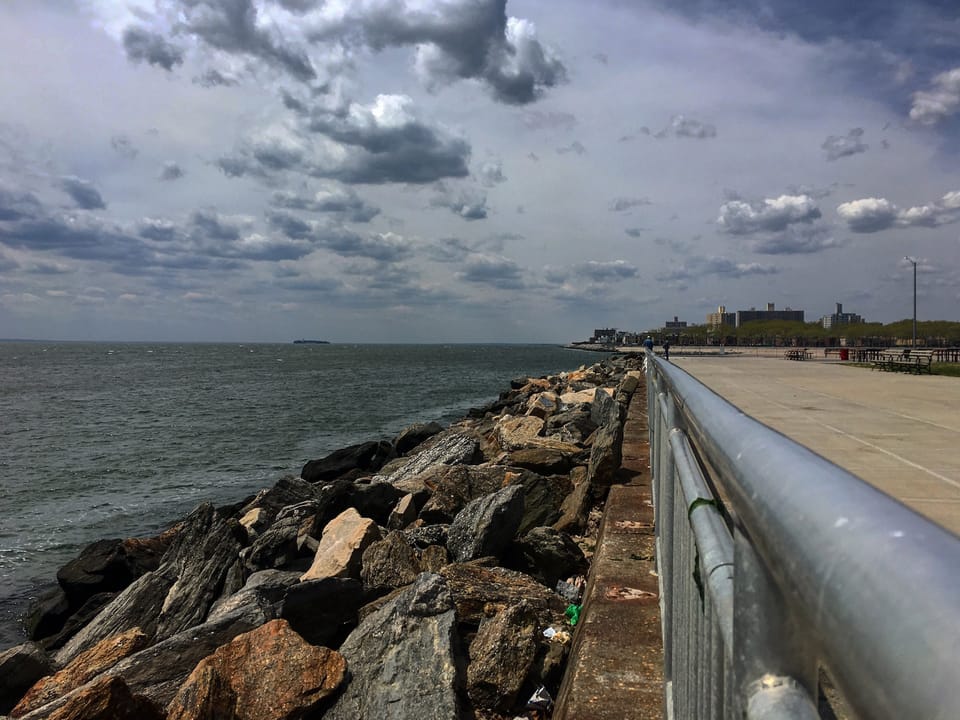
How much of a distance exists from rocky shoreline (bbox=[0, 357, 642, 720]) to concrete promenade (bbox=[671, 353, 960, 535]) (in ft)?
7.53

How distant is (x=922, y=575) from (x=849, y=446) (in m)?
8.86

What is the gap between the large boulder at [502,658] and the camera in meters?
3.78

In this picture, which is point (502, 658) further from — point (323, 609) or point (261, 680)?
point (323, 609)

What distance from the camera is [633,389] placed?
1734cm

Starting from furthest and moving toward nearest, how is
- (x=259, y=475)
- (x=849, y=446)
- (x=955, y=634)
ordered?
(x=259, y=475)
(x=849, y=446)
(x=955, y=634)

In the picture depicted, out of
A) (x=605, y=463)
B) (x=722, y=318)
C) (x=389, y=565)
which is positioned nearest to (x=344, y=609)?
(x=389, y=565)

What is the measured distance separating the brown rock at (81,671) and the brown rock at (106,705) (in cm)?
131

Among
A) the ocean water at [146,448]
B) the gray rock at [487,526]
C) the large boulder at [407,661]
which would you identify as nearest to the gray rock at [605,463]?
the gray rock at [487,526]

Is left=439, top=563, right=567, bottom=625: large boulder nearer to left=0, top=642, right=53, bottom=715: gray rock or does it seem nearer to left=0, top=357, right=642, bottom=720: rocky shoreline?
left=0, top=357, right=642, bottom=720: rocky shoreline

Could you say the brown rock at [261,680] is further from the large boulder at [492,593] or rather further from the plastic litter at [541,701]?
the plastic litter at [541,701]

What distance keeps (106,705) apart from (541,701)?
7.71 ft

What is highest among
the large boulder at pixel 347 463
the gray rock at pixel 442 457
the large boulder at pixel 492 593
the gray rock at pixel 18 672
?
the large boulder at pixel 492 593

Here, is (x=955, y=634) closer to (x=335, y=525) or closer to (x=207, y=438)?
(x=335, y=525)

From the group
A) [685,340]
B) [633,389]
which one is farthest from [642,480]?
[685,340]
